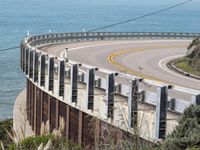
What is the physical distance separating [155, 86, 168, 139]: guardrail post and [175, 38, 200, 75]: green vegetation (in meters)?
11.8

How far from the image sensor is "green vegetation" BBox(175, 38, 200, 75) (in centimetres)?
2493

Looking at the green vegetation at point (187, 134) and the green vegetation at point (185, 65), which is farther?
the green vegetation at point (185, 65)

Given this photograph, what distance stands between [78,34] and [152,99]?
1041 inches

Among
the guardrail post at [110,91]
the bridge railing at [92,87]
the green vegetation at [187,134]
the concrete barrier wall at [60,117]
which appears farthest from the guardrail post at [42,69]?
the green vegetation at [187,134]

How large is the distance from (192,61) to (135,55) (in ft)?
19.3

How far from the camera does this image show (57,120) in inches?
780

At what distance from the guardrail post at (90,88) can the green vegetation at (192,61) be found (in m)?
8.65

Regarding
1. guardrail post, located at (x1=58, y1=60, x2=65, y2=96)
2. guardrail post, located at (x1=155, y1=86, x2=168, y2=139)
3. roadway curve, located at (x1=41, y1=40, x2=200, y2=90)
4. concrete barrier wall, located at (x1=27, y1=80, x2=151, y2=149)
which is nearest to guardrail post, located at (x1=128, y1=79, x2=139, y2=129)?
guardrail post, located at (x1=155, y1=86, x2=168, y2=139)

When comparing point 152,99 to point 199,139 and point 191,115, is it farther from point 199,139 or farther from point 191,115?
point 199,139

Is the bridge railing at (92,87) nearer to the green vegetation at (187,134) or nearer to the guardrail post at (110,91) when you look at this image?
the guardrail post at (110,91)

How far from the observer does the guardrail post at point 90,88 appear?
52.3 ft

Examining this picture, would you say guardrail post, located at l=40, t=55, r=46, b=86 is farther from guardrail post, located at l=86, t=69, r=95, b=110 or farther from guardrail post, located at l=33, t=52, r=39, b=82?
guardrail post, located at l=86, t=69, r=95, b=110

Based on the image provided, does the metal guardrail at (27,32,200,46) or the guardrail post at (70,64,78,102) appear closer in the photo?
the guardrail post at (70,64,78,102)

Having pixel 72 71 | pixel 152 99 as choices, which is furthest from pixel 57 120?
pixel 152 99
